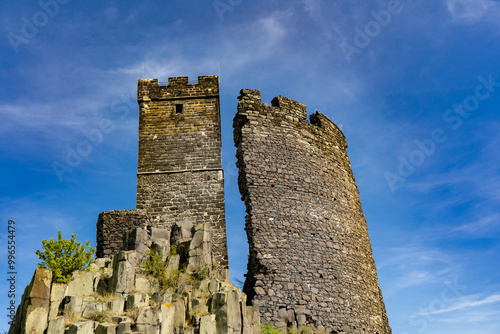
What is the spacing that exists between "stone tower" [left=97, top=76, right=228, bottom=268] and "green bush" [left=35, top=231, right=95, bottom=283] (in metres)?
3.23

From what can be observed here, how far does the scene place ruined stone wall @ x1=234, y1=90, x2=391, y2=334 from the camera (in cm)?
1097

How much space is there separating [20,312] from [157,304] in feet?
7.94

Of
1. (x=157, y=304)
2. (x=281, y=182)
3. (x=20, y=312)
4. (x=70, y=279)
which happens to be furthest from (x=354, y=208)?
(x=20, y=312)

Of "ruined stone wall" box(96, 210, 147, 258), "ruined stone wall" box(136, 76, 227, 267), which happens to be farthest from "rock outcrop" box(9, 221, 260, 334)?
"ruined stone wall" box(136, 76, 227, 267)

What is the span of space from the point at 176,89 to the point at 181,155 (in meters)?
2.61

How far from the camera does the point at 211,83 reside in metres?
16.4

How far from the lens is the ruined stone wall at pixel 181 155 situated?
1429cm

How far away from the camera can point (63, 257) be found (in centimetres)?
925

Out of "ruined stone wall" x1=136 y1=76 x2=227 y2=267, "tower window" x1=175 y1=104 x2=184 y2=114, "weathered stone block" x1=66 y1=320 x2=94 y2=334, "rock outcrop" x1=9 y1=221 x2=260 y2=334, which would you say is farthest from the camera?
"tower window" x1=175 y1=104 x2=184 y2=114

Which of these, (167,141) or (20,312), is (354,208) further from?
(20,312)

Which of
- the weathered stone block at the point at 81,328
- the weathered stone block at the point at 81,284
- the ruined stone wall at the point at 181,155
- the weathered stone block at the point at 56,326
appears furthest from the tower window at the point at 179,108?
the weathered stone block at the point at 81,328

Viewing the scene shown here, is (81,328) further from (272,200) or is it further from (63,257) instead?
(272,200)

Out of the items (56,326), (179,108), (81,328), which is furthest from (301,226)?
(179,108)

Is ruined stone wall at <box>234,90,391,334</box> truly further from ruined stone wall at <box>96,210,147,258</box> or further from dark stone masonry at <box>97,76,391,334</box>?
ruined stone wall at <box>96,210,147,258</box>
